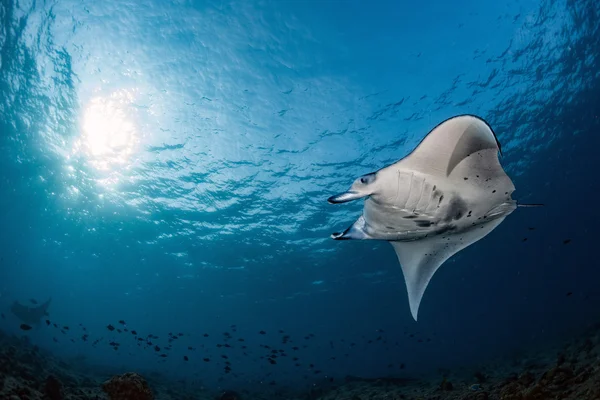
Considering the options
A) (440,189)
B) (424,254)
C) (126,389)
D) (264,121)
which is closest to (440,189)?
(440,189)

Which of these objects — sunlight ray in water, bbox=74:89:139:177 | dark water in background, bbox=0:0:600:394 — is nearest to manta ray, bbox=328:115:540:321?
dark water in background, bbox=0:0:600:394

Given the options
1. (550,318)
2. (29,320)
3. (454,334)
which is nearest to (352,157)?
(29,320)

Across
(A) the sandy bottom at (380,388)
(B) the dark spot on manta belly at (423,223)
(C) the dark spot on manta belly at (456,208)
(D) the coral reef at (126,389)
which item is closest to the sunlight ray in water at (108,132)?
(A) the sandy bottom at (380,388)

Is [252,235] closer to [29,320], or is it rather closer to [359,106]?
[359,106]

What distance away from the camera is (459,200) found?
323cm

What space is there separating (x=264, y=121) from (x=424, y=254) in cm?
1129

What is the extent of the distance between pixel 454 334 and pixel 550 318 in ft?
68.9

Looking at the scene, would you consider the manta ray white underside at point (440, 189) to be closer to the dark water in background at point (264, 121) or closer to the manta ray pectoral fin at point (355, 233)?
the manta ray pectoral fin at point (355, 233)

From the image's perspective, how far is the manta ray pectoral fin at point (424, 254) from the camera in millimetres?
3934

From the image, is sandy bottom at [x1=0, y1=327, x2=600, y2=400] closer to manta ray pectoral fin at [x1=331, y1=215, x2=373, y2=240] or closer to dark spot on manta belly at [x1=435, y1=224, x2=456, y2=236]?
dark spot on manta belly at [x1=435, y1=224, x2=456, y2=236]

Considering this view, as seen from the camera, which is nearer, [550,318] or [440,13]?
[440,13]

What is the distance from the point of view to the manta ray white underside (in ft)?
9.05

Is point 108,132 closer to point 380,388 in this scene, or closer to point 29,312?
point 380,388

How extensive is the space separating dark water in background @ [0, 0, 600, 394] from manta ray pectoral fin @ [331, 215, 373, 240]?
9430 mm
